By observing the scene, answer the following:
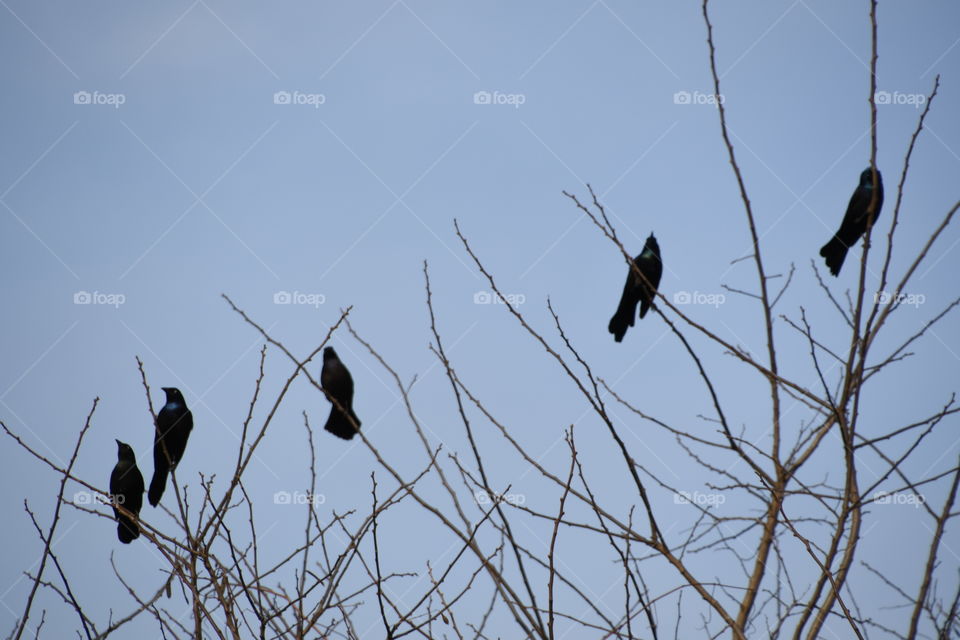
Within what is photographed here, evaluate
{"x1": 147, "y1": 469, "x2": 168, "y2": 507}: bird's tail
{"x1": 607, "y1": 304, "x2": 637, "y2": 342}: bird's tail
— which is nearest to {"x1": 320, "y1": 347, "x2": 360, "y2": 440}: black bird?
{"x1": 147, "y1": 469, "x2": 168, "y2": 507}: bird's tail

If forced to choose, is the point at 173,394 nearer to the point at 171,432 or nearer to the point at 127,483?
the point at 171,432

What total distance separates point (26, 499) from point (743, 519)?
6.17 feet

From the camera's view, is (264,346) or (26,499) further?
(26,499)

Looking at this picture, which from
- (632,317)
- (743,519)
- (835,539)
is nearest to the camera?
(835,539)

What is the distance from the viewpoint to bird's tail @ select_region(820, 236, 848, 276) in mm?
3549

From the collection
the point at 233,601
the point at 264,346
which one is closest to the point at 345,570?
the point at 233,601

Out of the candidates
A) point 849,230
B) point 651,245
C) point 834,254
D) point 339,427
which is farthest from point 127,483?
point 849,230

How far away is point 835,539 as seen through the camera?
170 cm

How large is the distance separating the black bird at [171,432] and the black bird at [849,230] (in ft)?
8.85

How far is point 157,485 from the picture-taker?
3148mm

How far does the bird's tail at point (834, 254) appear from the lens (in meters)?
3.55

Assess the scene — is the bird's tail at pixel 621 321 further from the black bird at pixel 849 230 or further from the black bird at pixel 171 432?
the black bird at pixel 171 432

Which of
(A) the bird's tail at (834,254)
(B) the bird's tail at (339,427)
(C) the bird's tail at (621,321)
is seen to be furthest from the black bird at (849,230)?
(B) the bird's tail at (339,427)

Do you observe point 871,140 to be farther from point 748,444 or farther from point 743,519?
point 743,519
